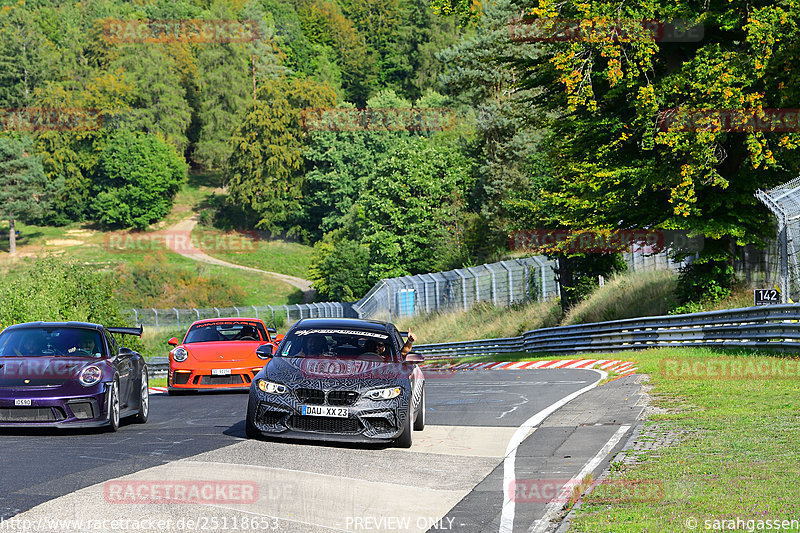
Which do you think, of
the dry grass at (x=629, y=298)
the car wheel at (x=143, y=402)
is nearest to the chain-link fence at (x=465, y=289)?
the dry grass at (x=629, y=298)

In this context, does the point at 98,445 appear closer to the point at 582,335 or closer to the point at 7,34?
the point at 582,335

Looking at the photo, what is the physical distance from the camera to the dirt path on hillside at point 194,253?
339 feet

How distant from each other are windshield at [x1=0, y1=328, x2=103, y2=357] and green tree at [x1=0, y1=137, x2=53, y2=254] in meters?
107

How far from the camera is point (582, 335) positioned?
3359cm

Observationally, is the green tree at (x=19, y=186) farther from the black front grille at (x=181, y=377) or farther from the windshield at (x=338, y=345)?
the windshield at (x=338, y=345)

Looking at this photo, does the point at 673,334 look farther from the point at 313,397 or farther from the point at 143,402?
the point at 313,397

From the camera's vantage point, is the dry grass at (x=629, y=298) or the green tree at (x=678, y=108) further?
the dry grass at (x=629, y=298)

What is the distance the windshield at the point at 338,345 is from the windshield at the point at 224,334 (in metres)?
8.19

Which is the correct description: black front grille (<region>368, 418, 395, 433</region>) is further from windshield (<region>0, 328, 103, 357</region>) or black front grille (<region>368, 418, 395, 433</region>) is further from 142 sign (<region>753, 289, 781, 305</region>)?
142 sign (<region>753, 289, 781, 305</region>)

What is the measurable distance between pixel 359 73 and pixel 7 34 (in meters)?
55.5

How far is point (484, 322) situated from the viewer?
48.1 m

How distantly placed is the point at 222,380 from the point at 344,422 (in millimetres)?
9481

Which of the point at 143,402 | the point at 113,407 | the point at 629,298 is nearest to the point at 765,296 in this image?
the point at 629,298

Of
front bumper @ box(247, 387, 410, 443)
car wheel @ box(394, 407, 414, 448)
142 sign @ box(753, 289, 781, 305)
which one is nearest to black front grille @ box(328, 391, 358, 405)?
front bumper @ box(247, 387, 410, 443)
